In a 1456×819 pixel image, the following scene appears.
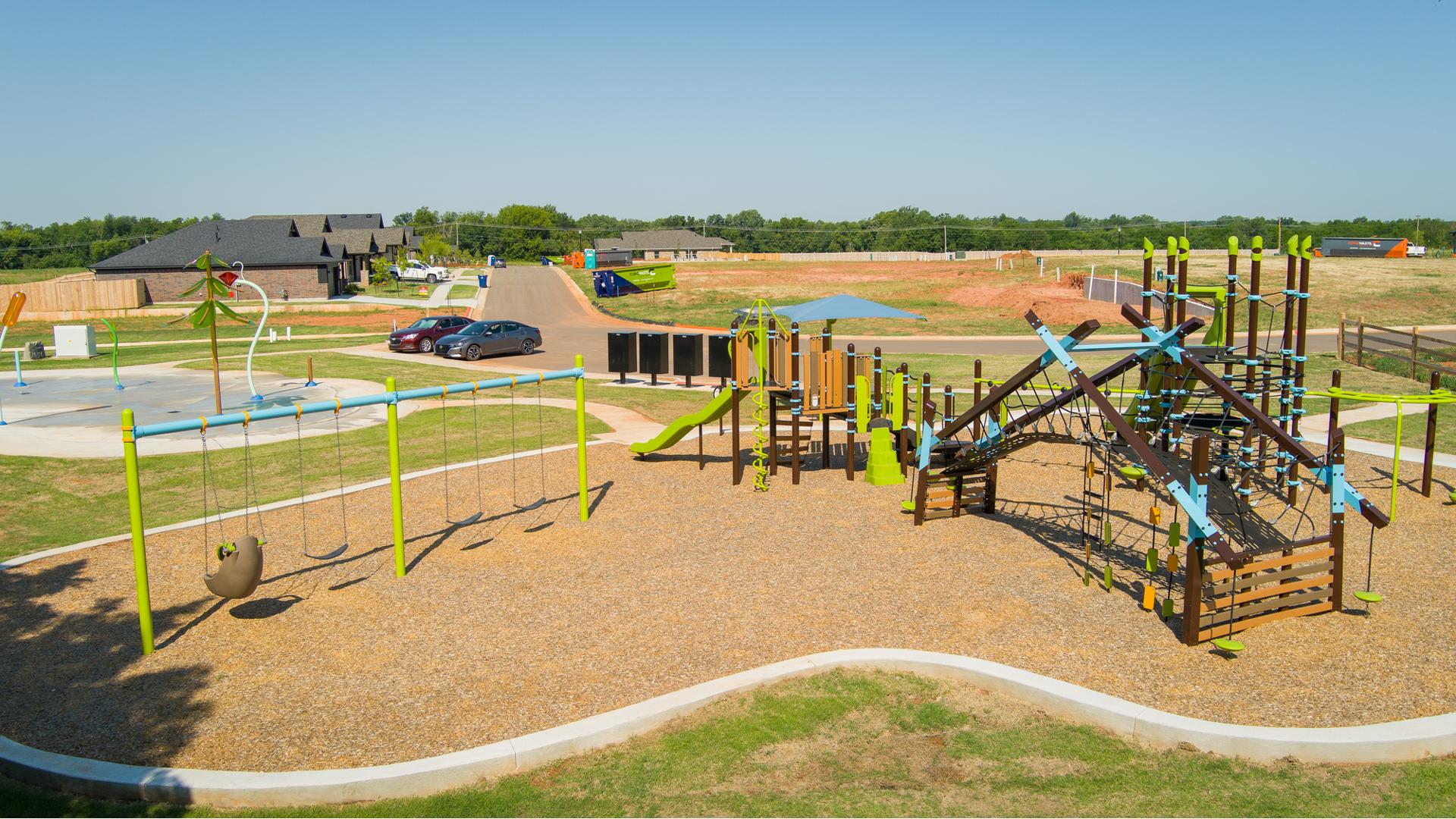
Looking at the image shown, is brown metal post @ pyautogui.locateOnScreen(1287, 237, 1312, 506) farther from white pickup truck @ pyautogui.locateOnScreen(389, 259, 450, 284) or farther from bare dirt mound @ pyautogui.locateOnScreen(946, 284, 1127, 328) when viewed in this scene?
white pickup truck @ pyautogui.locateOnScreen(389, 259, 450, 284)

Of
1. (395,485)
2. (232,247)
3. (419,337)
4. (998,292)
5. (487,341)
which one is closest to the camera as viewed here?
(395,485)

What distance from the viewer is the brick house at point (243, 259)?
61875mm

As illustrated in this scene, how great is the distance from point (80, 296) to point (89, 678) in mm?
56880

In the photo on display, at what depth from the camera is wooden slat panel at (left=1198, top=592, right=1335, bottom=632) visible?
9.54 m

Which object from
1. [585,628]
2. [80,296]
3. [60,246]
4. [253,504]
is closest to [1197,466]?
[585,628]

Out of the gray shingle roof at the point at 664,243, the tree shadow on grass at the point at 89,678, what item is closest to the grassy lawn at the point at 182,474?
the tree shadow on grass at the point at 89,678

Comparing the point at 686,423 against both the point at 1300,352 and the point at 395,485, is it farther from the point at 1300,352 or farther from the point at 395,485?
the point at 1300,352

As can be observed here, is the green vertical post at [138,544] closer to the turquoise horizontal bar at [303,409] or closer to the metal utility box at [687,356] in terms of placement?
the turquoise horizontal bar at [303,409]

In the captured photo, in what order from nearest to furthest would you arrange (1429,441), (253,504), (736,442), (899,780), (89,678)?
1. (899,780)
2. (89,678)
3. (1429,441)
4. (253,504)
5. (736,442)

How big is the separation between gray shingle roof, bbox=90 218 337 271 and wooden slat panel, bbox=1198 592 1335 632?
64483mm

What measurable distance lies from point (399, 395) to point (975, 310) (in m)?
44.0

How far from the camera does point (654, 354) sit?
2795 centimetres

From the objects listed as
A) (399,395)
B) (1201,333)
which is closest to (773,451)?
(399,395)

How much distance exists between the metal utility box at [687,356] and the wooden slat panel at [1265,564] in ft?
61.3
